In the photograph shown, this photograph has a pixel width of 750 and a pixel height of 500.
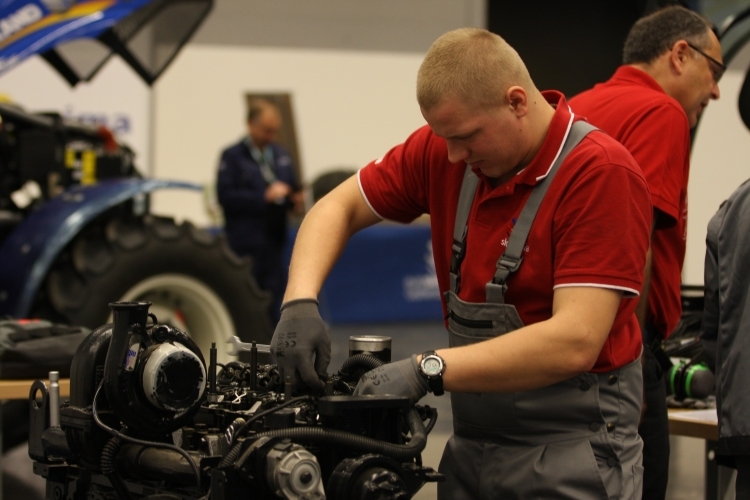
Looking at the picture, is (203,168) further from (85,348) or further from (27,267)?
(85,348)

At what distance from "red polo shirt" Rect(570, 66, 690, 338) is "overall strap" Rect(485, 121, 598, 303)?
0.61 m

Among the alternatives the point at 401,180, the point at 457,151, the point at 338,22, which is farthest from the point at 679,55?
the point at 338,22

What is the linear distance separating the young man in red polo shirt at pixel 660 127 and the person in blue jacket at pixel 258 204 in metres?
4.55

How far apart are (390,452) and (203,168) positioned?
328 inches

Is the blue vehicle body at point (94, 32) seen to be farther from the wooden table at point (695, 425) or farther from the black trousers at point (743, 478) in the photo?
the black trousers at point (743, 478)

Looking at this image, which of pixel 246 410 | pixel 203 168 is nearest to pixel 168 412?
pixel 246 410

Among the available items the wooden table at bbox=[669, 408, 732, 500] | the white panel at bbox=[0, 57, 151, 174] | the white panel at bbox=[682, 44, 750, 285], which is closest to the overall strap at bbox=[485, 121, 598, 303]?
the wooden table at bbox=[669, 408, 732, 500]

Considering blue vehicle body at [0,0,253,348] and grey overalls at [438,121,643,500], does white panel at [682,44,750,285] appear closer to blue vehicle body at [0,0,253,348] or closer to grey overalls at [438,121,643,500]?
blue vehicle body at [0,0,253,348]

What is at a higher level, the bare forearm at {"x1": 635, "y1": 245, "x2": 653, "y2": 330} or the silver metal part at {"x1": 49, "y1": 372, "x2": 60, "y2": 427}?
the bare forearm at {"x1": 635, "y1": 245, "x2": 653, "y2": 330}

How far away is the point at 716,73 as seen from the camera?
2754 millimetres

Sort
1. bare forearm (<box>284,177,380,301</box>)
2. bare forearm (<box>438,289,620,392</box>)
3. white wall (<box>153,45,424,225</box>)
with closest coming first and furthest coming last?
bare forearm (<box>438,289,620,392</box>) < bare forearm (<box>284,177,380,301</box>) < white wall (<box>153,45,424,225</box>)

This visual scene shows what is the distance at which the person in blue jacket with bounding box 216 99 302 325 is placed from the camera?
23.4 ft

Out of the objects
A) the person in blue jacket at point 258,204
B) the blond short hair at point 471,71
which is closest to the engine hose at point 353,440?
the blond short hair at point 471,71

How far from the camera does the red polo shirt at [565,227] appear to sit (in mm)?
1777
